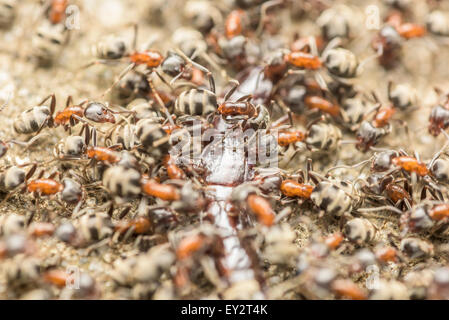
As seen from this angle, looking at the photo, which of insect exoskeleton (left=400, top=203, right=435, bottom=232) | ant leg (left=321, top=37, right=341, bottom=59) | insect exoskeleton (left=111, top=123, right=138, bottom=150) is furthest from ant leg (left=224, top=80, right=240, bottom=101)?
insect exoskeleton (left=400, top=203, right=435, bottom=232)

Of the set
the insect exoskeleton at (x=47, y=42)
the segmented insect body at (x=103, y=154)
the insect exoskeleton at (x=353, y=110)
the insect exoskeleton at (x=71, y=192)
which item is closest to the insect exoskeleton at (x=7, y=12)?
the insect exoskeleton at (x=47, y=42)

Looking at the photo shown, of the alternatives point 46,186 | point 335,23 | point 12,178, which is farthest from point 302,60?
point 12,178

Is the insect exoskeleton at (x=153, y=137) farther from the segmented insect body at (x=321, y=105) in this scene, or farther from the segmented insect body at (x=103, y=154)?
the segmented insect body at (x=321, y=105)

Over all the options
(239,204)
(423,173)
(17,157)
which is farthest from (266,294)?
(17,157)

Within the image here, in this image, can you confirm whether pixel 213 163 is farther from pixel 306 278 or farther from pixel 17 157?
pixel 17 157

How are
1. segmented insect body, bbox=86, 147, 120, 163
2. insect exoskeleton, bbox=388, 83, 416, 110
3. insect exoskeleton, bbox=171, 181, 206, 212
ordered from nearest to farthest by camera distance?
insect exoskeleton, bbox=171, 181, 206, 212, segmented insect body, bbox=86, 147, 120, 163, insect exoskeleton, bbox=388, 83, 416, 110

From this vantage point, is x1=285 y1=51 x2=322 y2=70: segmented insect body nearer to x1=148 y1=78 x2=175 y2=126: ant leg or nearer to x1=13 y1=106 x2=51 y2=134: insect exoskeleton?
x1=148 y1=78 x2=175 y2=126: ant leg
